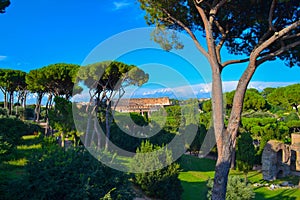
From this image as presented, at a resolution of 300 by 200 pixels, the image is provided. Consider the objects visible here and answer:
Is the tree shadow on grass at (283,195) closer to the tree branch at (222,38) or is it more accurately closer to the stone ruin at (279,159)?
the stone ruin at (279,159)

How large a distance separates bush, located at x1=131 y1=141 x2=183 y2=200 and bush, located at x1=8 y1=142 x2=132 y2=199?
230 cm

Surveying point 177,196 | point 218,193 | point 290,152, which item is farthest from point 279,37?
point 290,152

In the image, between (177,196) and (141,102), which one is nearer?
(177,196)

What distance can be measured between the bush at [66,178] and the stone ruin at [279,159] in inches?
392

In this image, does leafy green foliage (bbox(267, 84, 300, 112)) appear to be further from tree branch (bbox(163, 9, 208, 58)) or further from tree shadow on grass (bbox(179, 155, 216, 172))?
tree branch (bbox(163, 9, 208, 58))

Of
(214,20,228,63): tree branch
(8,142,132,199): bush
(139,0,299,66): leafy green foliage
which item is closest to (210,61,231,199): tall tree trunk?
(214,20,228,63): tree branch

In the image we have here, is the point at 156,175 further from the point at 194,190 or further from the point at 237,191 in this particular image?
the point at 194,190

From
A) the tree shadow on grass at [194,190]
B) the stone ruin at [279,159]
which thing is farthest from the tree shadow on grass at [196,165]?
the stone ruin at [279,159]

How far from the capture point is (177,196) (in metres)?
7.67

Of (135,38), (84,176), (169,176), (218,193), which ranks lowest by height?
(169,176)

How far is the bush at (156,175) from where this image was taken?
7441 mm

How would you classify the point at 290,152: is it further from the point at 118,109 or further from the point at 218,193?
the point at 218,193

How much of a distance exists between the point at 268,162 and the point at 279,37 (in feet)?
32.4

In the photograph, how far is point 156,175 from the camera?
294 inches
